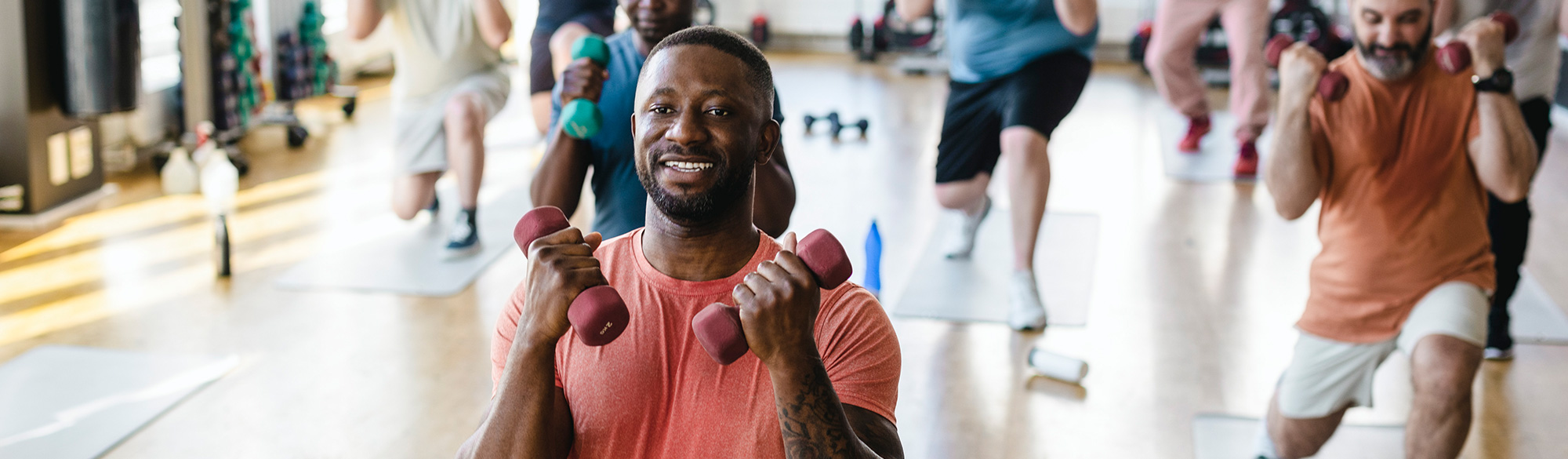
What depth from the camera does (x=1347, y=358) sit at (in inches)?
99.7

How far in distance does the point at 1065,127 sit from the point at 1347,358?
4.53m

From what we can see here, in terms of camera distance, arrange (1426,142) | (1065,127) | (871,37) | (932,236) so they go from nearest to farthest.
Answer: (1426,142)
(932,236)
(1065,127)
(871,37)

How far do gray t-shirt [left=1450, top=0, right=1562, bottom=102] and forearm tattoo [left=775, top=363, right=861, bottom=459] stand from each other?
2892 millimetres

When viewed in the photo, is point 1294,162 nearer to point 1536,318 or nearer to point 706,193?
point 706,193

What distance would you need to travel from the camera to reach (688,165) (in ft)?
4.65

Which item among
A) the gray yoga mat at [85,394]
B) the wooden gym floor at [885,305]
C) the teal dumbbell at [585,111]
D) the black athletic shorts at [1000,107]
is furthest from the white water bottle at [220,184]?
the black athletic shorts at [1000,107]

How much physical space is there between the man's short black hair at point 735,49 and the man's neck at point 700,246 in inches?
5.3

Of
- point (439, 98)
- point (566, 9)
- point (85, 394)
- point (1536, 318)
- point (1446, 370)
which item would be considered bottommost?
point (85, 394)

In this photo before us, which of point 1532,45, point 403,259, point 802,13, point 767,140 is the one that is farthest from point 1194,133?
point 767,140

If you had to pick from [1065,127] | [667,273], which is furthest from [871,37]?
[667,273]

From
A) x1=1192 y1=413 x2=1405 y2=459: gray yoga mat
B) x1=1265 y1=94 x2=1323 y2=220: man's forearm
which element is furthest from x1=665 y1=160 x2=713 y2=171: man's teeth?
x1=1192 y1=413 x2=1405 y2=459: gray yoga mat

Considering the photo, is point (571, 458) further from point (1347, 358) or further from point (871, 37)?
point (871, 37)

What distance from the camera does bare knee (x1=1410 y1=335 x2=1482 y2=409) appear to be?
7.73 feet

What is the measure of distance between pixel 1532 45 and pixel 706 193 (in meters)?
2.95
